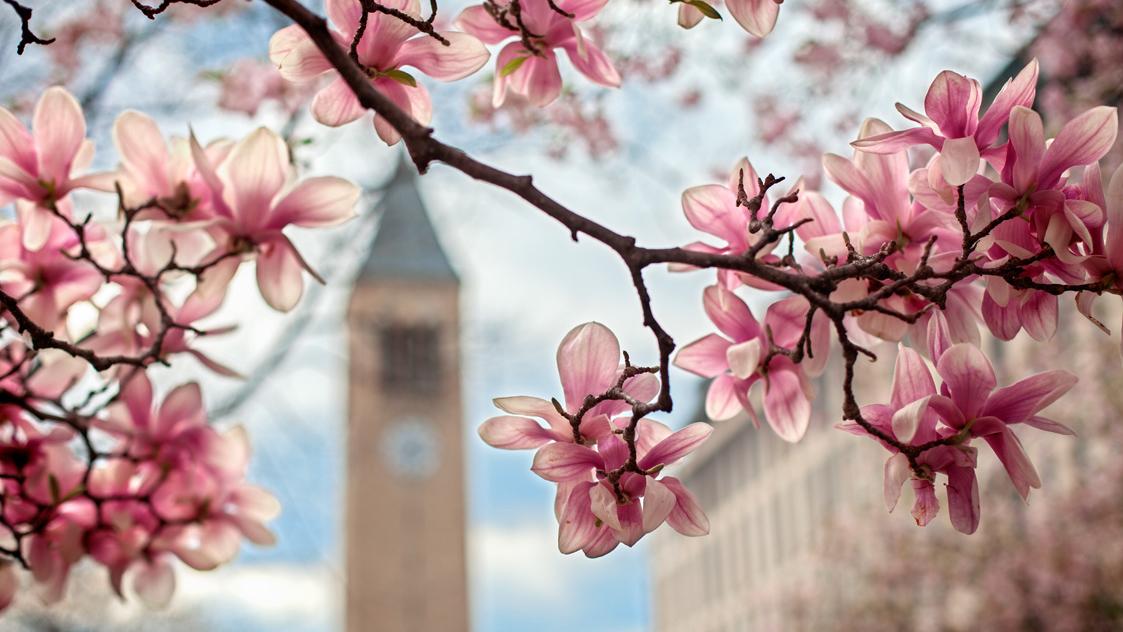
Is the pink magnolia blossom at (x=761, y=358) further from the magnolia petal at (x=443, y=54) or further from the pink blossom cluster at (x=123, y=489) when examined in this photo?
the pink blossom cluster at (x=123, y=489)

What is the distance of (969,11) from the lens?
5.03 meters

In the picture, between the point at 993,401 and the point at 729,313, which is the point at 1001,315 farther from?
the point at 729,313

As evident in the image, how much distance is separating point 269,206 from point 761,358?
56 centimetres

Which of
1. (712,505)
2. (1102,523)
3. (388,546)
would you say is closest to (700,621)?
(712,505)

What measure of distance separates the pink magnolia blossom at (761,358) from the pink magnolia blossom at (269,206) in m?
0.42

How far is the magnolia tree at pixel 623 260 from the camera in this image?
120 centimetres

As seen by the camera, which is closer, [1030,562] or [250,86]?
[250,86]

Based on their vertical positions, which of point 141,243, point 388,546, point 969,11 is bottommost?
point 141,243

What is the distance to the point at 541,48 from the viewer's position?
139cm

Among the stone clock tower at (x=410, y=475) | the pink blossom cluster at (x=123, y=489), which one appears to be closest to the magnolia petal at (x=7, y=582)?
the pink blossom cluster at (x=123, y=489)

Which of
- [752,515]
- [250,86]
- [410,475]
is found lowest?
[250,86]

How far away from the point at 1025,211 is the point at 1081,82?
524cm

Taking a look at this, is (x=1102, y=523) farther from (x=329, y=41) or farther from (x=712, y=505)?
(x=712, y=505)

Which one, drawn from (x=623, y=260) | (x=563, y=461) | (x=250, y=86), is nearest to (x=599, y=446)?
(x=563, y=461)
